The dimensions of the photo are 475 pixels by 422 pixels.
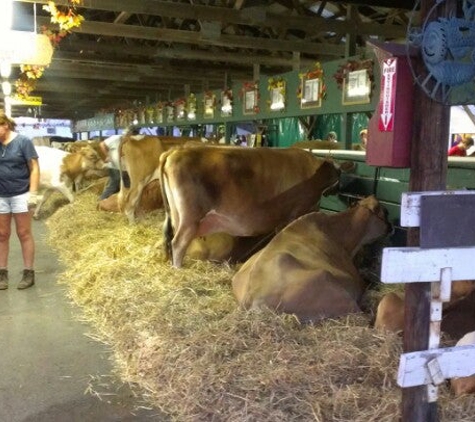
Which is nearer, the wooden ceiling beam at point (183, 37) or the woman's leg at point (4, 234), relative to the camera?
the woman's leg at point (4, 234)

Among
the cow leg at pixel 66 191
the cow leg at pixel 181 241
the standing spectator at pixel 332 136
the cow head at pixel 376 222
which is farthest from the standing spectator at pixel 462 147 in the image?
the cow leg at pixel 66 191

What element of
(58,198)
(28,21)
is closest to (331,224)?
(28,21)

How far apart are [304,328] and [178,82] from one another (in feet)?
42.2

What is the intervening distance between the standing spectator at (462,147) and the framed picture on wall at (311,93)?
2.54 metres

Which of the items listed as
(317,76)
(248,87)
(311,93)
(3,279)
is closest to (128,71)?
(248,87)

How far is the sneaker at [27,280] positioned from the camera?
5.10 meters

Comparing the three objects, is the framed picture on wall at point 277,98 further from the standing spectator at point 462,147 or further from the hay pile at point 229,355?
the hay pile at point 229,355

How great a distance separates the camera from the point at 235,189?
17.2 feet

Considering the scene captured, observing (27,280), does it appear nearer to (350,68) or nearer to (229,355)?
(229,355)

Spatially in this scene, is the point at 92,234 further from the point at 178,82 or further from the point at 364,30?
the point at 178,82

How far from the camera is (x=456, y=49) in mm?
2205

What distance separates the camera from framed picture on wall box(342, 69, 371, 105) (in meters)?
7.38

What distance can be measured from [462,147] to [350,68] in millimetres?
1942

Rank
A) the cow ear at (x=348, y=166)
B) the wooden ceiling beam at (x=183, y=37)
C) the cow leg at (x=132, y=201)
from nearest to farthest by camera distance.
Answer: the cow ear at (x=348, y=166) → the cow leg at (x=132, y=201) → the wooden ceiling beam at (x=183, y=37)
